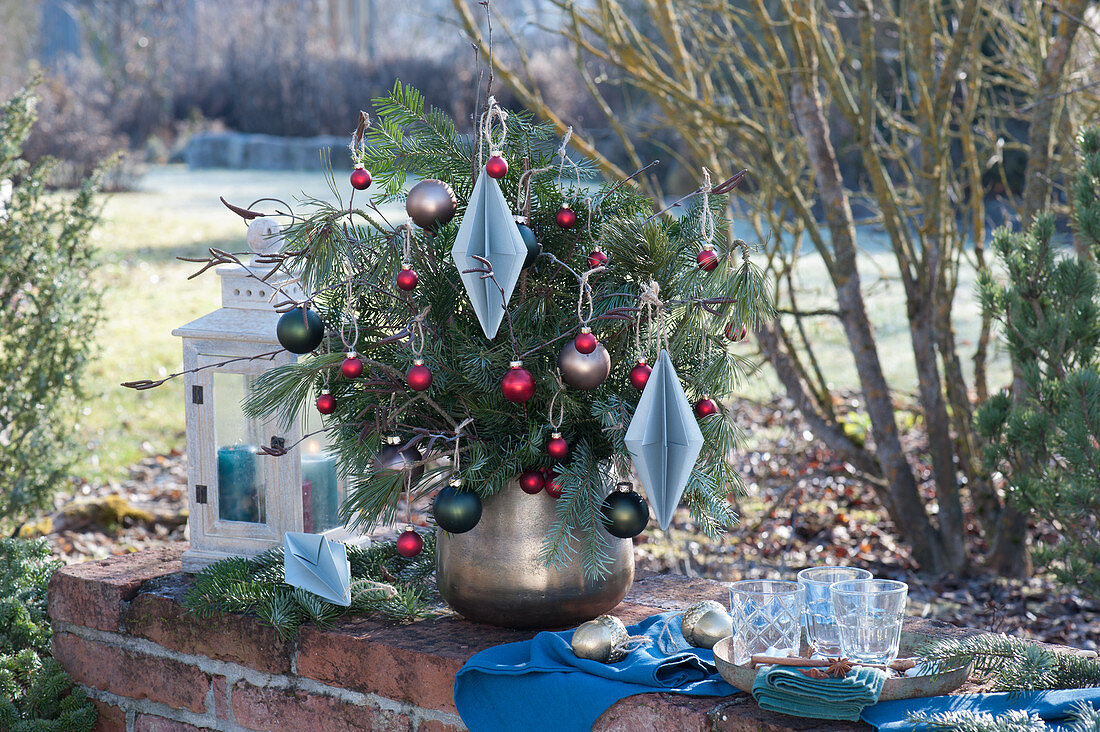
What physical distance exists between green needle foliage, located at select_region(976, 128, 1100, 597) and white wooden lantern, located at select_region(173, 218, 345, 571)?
5.24ft

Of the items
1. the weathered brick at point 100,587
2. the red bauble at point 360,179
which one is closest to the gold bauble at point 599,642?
the red bauble at point 360,179

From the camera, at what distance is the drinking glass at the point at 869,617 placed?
1.42 metres

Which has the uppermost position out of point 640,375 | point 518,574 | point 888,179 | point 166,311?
point 166,311

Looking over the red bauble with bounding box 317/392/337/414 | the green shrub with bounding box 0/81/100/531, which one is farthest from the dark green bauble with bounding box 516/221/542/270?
the green shrub with bounding box 0/81/100/531

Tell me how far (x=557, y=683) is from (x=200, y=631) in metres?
0.83

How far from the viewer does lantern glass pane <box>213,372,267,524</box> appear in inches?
80.4

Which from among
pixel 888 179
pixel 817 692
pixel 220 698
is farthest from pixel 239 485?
pixel 888 179

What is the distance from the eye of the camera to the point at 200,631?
1.98m

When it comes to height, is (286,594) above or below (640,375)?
below

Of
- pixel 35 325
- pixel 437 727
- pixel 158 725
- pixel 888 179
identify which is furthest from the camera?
pixel 888 179

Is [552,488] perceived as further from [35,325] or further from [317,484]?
[35,325]

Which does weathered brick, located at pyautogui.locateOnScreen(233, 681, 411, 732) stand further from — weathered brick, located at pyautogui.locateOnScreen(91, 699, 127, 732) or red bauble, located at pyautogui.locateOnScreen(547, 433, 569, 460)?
red bauble, located at pyautogui.locateOnScreen(547, 433, 569, 460)

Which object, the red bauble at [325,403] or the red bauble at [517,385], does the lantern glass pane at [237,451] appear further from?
the red bauble at [517,385]

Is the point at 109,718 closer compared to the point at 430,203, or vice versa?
the point at 430,203
